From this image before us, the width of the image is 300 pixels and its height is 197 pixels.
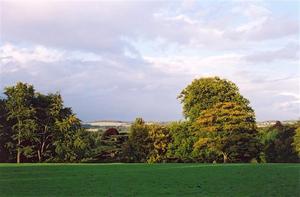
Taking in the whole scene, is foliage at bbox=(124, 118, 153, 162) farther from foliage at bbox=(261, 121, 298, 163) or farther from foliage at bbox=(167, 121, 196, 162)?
foliage at bbox=(261, 121, 298, 163)

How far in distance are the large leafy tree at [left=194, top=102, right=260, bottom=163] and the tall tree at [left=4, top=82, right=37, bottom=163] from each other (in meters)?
19.8

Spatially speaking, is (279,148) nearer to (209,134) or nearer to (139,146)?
(209,134)

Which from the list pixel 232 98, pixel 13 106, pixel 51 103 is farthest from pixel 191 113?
pixel 13 106

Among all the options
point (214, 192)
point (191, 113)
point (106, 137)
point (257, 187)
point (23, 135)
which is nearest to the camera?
point (214, 192)

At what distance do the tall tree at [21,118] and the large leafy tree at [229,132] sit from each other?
19813 millimetres

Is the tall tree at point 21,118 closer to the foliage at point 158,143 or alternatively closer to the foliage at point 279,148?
the foliage at point 158,143

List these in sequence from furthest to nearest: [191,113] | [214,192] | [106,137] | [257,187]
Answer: [106,137], [191,113], [257,187], [214,192]

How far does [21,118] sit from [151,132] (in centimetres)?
1622

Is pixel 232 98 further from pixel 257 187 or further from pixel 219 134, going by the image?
pixel 257 187

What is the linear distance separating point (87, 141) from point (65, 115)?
5.16 m

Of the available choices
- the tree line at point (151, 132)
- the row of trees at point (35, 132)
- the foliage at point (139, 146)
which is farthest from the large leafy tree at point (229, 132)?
the row of trees at point (35, 132)

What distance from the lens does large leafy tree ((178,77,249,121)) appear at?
62.4 metres

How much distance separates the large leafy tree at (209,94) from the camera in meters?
62.4

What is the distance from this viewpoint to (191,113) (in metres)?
64.1
